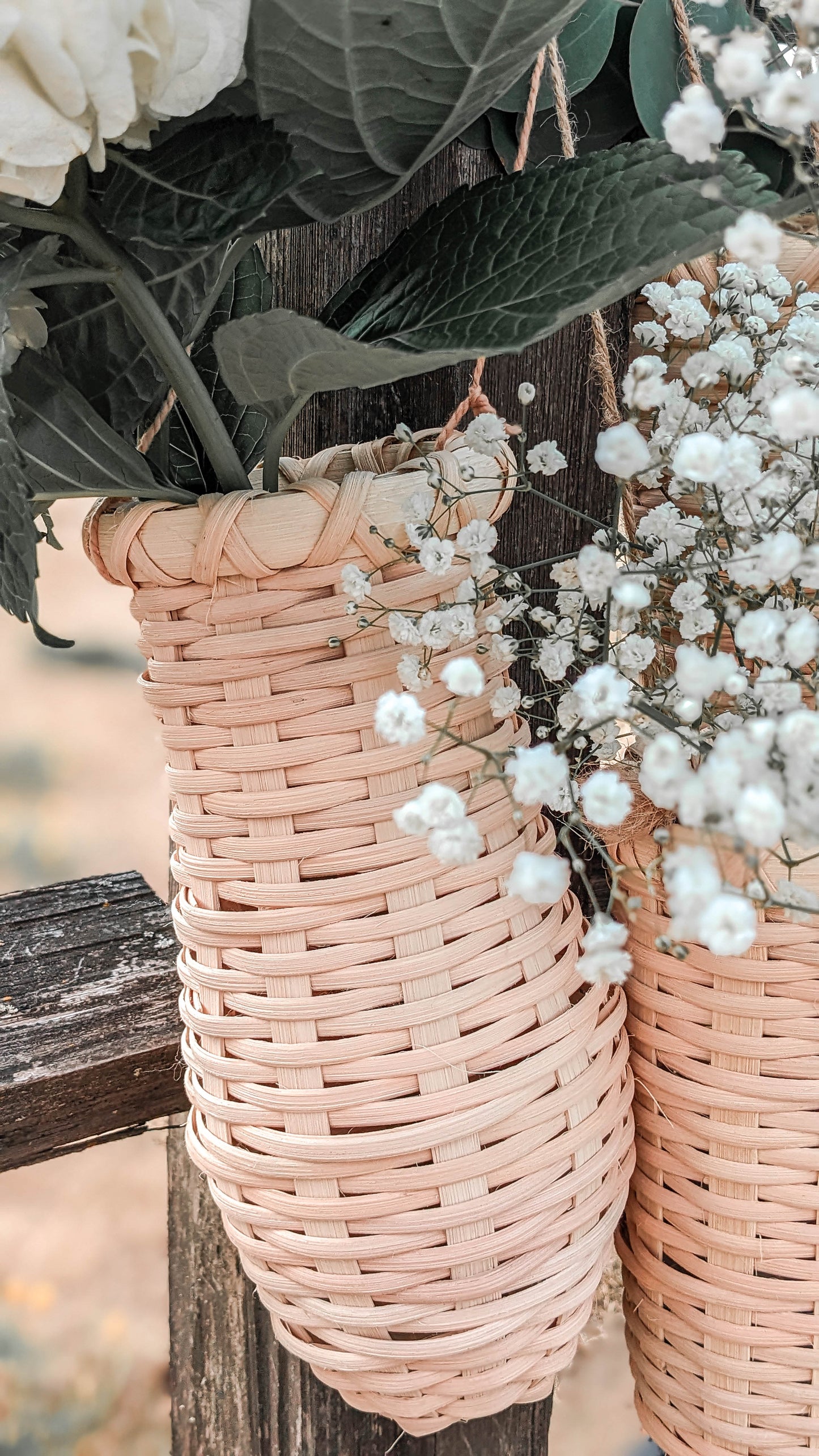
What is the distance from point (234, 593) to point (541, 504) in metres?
0.35

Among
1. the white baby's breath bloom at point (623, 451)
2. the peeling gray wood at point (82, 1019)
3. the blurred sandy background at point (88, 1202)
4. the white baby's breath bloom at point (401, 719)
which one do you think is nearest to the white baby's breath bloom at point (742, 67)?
the white baby's breath bloom at point (623, 451)

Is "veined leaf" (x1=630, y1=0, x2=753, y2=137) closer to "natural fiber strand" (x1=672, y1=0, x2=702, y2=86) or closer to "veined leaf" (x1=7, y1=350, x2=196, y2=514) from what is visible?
"natural fiber strand" (x1=672, y1=0, x2=702, y2=86)

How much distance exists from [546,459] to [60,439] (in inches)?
8.9

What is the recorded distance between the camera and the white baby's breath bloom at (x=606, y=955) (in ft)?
1.01

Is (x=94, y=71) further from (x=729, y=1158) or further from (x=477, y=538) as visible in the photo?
(x=729, y=1158)

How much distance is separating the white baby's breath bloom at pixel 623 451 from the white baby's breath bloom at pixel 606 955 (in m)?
0.16

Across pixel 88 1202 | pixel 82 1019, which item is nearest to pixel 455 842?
pixel 82 1019

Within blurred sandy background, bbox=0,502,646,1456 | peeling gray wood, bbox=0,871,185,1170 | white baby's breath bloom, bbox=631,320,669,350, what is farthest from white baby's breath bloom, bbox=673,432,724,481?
blurred sandy background, bbox=0,502,646,1456

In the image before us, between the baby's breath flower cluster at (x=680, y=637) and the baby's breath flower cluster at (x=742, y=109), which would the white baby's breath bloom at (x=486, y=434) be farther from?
the baby's breath flower cluster at (x=742, y=109)

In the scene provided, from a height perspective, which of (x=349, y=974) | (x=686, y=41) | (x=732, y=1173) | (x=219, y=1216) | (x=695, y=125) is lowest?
(x=219, y=1216)

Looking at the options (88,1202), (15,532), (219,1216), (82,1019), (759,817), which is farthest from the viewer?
(88,1202)

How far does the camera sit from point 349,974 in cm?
45

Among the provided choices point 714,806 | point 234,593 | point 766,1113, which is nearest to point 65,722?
point 234,593

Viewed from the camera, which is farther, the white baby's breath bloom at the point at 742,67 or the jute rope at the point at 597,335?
the jute rope at the point at 597,335
